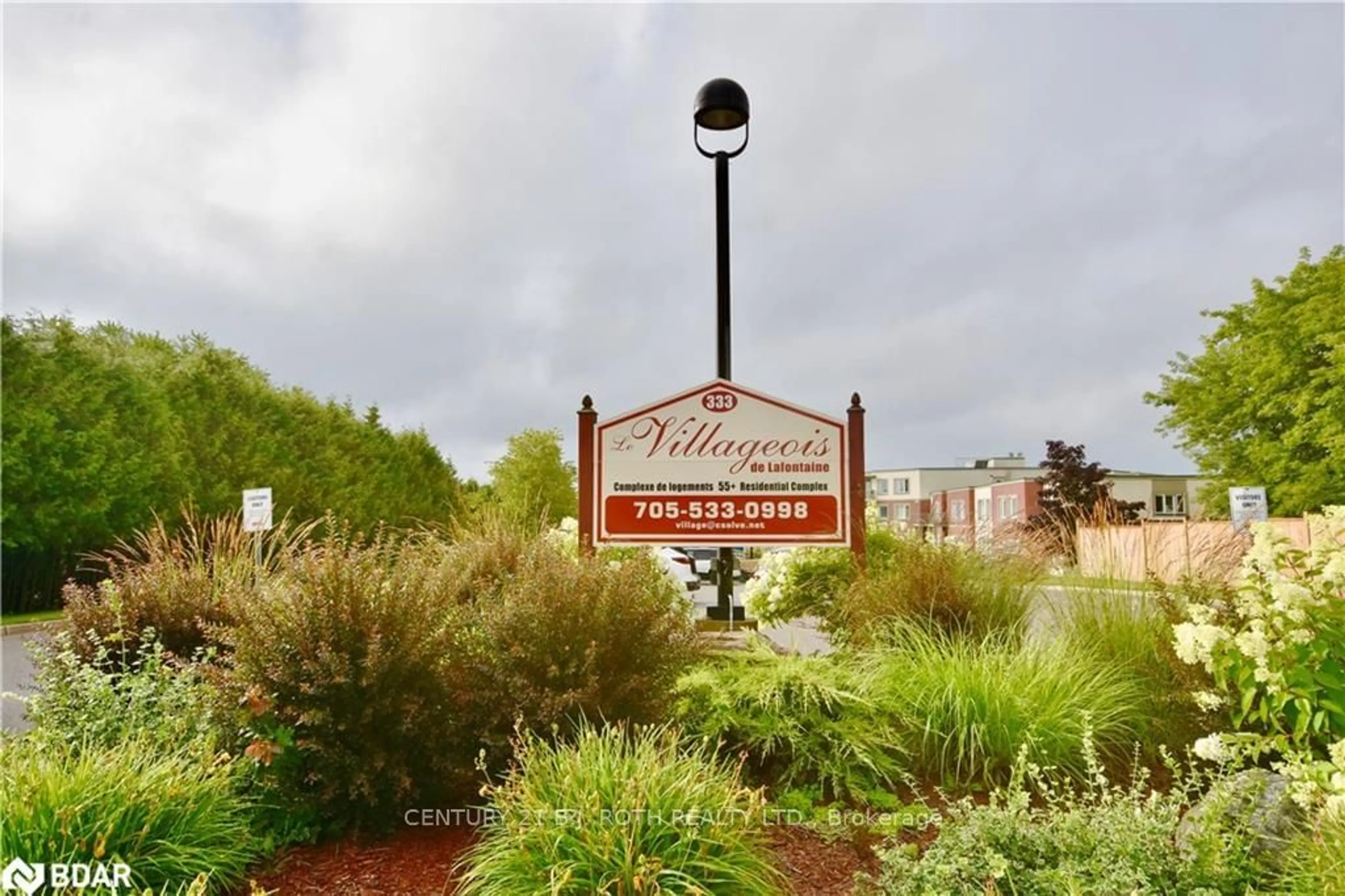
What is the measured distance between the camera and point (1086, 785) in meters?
4.53

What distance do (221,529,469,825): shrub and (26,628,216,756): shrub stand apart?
→ 13.1 inches

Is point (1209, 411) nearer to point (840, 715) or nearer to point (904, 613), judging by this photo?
point (904, 613)

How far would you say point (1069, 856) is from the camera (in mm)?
2975

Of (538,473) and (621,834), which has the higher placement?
(538,473)

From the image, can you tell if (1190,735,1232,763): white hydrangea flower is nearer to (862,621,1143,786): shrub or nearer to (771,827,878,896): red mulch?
(862,621,1143,786): shrub

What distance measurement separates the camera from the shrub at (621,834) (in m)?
2.76

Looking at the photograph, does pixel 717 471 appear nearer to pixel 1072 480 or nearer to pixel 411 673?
pixel 411 673

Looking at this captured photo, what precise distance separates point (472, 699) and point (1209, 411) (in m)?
30.1

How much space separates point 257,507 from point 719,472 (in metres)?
7.07

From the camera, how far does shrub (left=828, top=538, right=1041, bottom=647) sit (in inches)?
237

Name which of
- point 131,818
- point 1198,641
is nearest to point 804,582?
point 1198,641

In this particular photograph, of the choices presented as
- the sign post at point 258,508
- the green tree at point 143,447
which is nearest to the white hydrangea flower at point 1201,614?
the green tree at point 143,447

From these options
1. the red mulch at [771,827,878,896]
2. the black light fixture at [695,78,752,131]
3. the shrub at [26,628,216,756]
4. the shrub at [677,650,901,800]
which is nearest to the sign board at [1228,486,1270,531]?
the black light fixture at [695,78,752,131]

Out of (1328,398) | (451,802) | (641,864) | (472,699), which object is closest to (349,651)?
(472,699)
